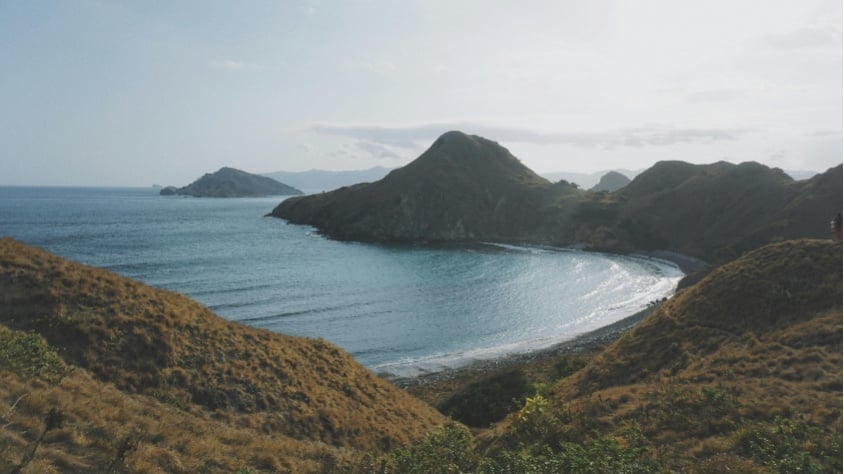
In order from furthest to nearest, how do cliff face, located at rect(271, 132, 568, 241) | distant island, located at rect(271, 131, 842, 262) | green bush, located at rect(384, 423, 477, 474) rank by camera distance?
cliff face, located at rect(271, 132, 568, 241), distant island, located at rect(271, 131, 842, 262), green bush, located at rect(384, 423, 477, 474)

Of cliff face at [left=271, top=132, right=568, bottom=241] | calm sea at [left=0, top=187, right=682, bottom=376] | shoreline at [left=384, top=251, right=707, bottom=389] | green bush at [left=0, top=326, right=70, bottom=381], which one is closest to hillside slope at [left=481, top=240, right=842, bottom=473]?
green bush at [left=0, top=326, right=70, bottom=381]

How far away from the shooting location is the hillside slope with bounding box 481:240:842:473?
13.4 meters

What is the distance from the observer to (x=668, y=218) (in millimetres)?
143250

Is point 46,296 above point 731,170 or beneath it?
beneath

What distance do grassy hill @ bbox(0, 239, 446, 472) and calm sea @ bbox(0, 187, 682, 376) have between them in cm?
2142

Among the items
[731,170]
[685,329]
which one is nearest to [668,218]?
[731,170]

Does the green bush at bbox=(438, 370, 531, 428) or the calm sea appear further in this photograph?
the calm sea

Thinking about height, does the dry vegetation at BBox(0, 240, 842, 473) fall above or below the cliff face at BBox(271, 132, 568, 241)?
below

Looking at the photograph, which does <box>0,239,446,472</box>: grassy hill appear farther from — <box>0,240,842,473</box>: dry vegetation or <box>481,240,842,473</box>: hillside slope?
<box>481,240,842,473</box>: hillside slope

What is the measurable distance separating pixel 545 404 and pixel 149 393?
589 inches

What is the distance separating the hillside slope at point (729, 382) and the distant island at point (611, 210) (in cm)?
8570

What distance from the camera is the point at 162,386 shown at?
19156mm

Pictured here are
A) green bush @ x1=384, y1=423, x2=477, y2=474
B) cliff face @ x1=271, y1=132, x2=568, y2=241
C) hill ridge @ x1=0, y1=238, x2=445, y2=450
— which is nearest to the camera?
green bush @ x1=384, y1=423, x2=477, y2=474

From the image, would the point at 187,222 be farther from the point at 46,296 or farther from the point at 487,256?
the point at 46,296
